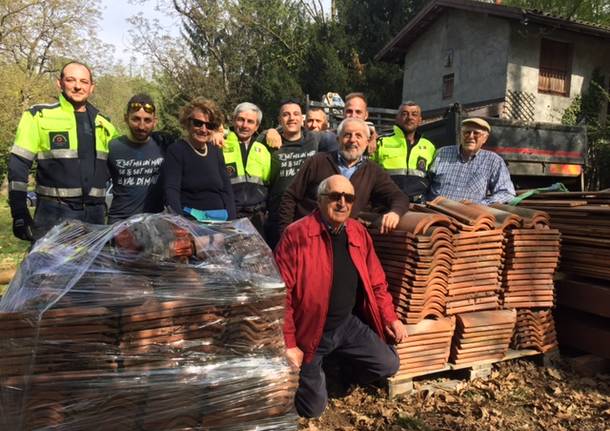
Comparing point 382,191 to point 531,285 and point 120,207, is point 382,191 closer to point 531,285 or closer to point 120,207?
point 531,285

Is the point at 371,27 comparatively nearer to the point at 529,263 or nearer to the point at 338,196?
the point at 529,263

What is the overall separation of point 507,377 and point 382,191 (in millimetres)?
1784

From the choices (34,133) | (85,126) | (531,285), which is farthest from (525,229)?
(34,133)

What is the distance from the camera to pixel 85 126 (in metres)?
3.61

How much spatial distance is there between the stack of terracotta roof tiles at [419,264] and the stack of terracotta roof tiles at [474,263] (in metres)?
0.09

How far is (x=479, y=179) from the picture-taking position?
4484 mm

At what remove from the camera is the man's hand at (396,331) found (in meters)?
3.30

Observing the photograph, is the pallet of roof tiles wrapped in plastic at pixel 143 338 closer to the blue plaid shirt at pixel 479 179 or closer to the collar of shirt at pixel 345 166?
the collar of shirt at pixel 345 166

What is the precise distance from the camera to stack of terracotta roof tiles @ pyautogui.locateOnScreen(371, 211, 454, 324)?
11.3ft

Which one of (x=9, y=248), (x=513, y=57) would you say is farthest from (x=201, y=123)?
(x=513, y=57)

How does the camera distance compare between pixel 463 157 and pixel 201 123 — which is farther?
pixel 463 157

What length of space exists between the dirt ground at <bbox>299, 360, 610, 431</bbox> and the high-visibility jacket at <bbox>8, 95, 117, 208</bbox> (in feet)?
7.71

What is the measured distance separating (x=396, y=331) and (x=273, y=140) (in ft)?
6.49

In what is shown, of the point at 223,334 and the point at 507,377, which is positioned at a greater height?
the point at 223,334
